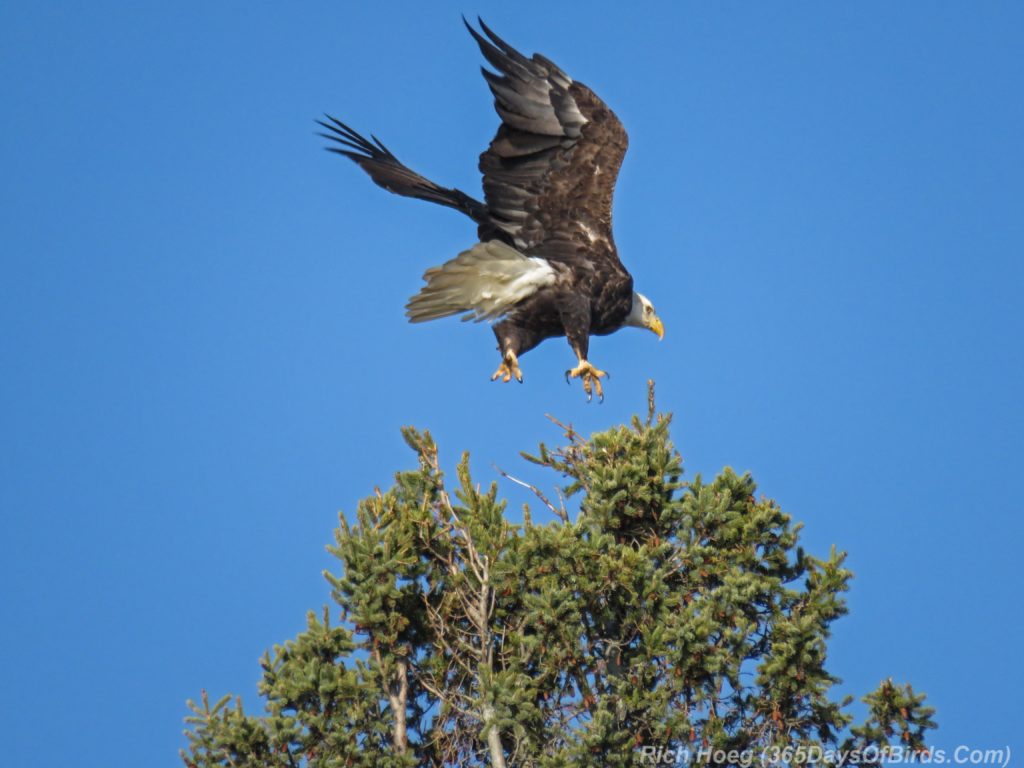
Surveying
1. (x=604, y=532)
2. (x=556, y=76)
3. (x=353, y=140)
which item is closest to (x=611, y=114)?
(x=556, y=76)

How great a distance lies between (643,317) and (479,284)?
2106 millimetres

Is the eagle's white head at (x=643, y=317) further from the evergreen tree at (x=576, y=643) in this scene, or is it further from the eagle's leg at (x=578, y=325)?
the evergreen tree at (x=576, y=643)

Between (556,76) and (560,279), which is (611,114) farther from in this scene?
(560,279)

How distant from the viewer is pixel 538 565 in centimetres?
765

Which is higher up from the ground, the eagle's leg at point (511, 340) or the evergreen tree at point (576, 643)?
the eagle's leg at point (511, 340)

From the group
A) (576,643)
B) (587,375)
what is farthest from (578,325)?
(576,643)

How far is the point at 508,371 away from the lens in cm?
1107

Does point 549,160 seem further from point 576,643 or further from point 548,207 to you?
point 576,643

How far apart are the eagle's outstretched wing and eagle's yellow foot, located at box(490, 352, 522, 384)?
93 centimetres

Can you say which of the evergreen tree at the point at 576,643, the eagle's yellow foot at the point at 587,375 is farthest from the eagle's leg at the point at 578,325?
the evergreen tree at the point at 576,643

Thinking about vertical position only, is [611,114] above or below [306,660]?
above

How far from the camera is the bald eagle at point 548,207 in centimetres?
1117

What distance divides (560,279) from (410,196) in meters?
1.81

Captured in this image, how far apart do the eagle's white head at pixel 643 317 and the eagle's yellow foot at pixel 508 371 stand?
4.92 ft
